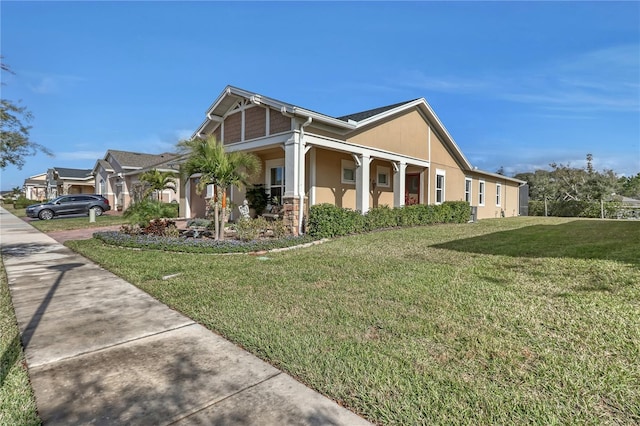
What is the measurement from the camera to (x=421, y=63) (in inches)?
604

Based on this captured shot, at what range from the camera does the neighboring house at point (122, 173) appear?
2502 cm

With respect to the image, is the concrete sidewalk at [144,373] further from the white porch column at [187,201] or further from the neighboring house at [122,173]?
the neighboring house at [122,173]

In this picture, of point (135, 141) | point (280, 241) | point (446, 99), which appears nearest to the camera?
point (280, 241)

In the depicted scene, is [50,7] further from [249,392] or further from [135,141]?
[135,141]

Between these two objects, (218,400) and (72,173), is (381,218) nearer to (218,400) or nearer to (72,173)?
(218,400)

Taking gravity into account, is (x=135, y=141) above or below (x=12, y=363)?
above

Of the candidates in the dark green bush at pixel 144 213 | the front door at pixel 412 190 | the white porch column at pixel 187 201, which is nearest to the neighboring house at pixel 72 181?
the white porch column at pixel 187 201

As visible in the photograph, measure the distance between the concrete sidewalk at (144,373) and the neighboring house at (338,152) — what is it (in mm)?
6652

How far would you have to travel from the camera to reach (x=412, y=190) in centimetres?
1750

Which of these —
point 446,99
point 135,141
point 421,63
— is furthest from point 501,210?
point 135,141

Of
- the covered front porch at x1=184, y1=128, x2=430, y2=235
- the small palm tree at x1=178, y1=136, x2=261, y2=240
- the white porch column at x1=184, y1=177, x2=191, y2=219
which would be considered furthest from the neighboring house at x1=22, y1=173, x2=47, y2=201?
the small palm tree at x1=178, y1=136, x2=261, y2=240

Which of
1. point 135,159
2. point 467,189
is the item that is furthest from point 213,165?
point 135,159

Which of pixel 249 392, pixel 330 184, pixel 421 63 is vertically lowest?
pixel 249 392

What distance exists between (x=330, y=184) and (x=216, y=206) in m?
5.01
